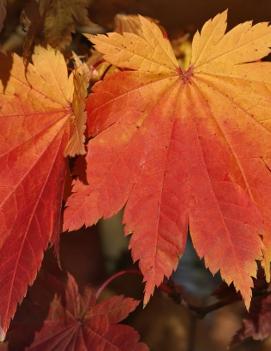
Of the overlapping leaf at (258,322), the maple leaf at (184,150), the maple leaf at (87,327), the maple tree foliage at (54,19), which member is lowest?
the overlapping leaf at (258,322)

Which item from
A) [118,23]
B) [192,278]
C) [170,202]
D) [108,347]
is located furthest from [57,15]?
[192,278]

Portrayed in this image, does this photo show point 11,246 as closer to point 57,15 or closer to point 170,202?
point 170,202

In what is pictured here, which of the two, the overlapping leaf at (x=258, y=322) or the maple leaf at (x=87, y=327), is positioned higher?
the maple leaf at (x=87, y=327)

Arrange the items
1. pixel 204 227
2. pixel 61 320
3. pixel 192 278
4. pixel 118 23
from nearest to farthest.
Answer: pixel 204 227 < pixel 61 320 < pixel 118 23 < pixel 192 278

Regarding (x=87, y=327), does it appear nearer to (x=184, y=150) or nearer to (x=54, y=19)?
(x=184, y=150)

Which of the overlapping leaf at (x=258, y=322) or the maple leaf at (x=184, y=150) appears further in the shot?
the overlapping leaf at (x=258, y=322)

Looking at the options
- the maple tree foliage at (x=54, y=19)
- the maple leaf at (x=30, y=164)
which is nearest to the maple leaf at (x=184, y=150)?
the maple leaf at (x=30, y=164)

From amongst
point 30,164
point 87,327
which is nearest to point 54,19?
point 30,164

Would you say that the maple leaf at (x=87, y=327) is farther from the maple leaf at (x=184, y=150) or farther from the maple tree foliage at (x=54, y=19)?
the maple tree foliage at (x=54, y=19)
